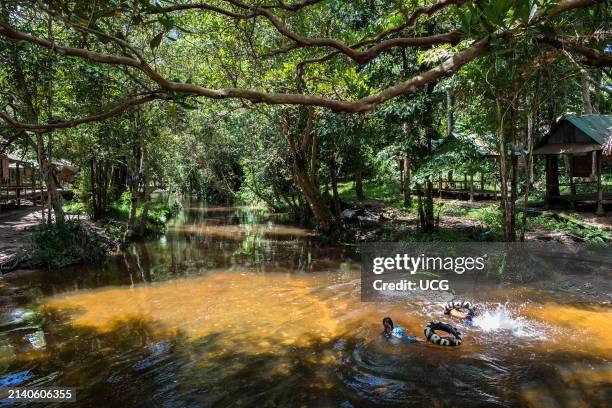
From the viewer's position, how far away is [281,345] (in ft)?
23.5

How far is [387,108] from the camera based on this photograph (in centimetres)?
1287

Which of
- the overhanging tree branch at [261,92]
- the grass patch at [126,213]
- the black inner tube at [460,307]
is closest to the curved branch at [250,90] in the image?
the overhanging tree branch at [261,92]

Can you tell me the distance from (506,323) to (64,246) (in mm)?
12026

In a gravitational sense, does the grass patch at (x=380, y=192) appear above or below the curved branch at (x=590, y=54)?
below

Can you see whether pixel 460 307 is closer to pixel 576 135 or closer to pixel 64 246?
pixel 576 135

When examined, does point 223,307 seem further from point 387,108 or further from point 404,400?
point 387,108

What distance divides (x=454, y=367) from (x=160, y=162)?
1621 cm

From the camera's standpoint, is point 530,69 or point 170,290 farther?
point 170,290

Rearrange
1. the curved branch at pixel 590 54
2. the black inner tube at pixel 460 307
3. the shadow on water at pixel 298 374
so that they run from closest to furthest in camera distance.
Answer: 1. the curved branch at pixel 590 54
2. the shadow on water at pixel 298 374
3. the black inner tube at pixel 460 307

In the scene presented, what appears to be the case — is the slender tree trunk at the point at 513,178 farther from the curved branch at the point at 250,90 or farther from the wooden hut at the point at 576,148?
the curved branch at the point at 250,90

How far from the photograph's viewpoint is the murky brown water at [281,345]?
18.3 ft

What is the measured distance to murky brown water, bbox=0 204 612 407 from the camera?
557 cm

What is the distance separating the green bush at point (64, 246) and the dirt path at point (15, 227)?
31.7 inches

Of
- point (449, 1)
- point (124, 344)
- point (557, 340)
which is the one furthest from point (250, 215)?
point (449, 1)
